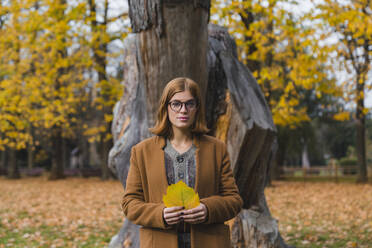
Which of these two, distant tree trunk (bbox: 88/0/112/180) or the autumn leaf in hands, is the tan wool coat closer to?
the autumn leaf in hands

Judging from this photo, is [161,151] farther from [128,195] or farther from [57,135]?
[57,135]

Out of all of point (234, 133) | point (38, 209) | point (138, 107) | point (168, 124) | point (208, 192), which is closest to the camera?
point (208, 192)

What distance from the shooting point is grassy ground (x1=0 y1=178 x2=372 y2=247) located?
658 cm

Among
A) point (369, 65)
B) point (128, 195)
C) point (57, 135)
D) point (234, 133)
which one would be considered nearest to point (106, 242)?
point (234, 133)

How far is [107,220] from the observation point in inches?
349

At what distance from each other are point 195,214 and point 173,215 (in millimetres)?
122

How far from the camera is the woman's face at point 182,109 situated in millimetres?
2354

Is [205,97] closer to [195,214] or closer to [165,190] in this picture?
[165,190]

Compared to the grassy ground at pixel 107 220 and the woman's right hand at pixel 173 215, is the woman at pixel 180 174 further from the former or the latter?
the grassy ground at pixel 107 220

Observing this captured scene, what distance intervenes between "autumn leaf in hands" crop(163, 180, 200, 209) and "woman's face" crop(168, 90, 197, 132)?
0.45 m

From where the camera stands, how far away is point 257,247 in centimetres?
472

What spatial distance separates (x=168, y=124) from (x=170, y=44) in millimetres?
1569

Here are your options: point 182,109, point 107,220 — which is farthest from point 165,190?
point 107,220

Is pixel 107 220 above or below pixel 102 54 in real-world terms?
below
